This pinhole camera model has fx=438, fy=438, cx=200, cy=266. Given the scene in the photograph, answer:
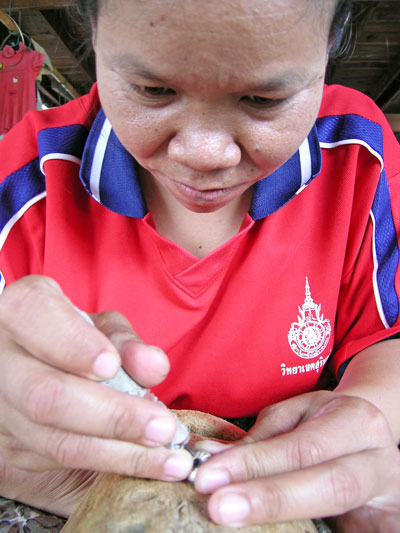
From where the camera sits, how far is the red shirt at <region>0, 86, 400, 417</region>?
1282 millimetres

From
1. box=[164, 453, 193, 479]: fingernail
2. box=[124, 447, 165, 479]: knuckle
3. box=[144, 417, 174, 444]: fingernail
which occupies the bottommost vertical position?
box=[164, 453, 193, 479]: fingernail

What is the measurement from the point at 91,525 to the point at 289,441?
0.35 m

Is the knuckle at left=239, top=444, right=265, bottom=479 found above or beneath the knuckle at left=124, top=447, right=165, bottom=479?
beneath

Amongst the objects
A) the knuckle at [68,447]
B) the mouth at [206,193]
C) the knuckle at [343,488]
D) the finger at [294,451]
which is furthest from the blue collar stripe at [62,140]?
the knuckle at [343,488]

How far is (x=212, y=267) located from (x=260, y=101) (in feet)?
1.95

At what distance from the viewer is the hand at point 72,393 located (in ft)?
2.10

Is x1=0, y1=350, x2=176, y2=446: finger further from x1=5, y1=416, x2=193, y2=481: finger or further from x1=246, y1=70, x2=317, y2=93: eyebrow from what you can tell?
x1=246, y1=70, x2=317, y2=93: eyebrow

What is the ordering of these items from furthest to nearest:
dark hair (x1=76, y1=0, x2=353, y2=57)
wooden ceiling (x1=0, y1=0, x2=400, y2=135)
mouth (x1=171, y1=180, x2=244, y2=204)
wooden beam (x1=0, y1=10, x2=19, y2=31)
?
wooden ceiling (x1=0, y1=0, x2=400, y2=135) → wooden beam (x1=0, y1=10, x2=19, y2=31) → mouth (x1=171, y1=180, x2=244, y2=204) → dark hair (x1=76, y1=0, x2=353, y2=57)

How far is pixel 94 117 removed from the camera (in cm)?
137

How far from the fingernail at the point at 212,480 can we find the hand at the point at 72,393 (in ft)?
0.11

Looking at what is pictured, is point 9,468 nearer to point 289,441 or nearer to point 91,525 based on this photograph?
point 91,525

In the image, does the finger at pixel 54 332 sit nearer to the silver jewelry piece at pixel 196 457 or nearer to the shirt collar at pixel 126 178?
the silver jewelry piece at pixel 196 457

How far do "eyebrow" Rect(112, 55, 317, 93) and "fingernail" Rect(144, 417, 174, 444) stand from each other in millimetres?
528

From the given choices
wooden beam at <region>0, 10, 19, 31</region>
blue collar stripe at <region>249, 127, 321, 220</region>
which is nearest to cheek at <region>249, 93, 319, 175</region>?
blue collar stripe at <region>249, 127, 321, 220</region>
